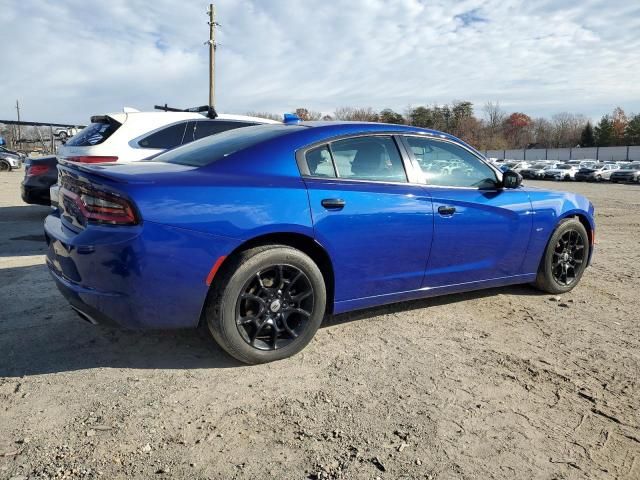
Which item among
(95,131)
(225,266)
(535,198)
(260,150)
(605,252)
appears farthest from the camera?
(605,252)

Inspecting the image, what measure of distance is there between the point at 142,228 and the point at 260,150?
0.92 metres

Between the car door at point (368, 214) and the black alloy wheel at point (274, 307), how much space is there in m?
0.28

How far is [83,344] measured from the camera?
3303mm

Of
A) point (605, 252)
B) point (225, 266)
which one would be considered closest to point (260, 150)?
point (225, 266)

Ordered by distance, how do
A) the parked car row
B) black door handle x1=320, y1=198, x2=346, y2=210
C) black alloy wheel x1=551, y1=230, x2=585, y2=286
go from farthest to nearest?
the parked car row < black alloy wheel x1=551, y1=230, x2=585, y2=286 < black door handle x1=320, y1=198, x2=346, y2=210

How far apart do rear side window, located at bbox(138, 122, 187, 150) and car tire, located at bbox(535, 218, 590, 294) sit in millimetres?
4498

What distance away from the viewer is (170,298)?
2771mm

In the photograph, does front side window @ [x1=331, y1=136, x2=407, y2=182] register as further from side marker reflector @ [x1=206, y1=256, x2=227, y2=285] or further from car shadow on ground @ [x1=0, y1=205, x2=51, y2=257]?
A: car shadow on ground @ [x1=0, y1=205, x2=51, y2=257]

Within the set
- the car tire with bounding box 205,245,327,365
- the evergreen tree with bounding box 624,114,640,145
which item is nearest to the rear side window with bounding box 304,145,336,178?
the car tire with bounding box 205,245,327,365

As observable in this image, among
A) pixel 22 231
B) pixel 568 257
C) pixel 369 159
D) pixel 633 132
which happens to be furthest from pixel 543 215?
pixel 633 132

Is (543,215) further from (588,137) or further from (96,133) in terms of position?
(588,137)

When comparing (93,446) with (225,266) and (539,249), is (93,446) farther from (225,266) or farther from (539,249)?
(539,249)

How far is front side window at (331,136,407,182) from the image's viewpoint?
11.3 feet

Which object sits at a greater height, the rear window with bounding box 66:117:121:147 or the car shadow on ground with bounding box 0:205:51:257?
the rear window with bounding box 66:117:121:147
